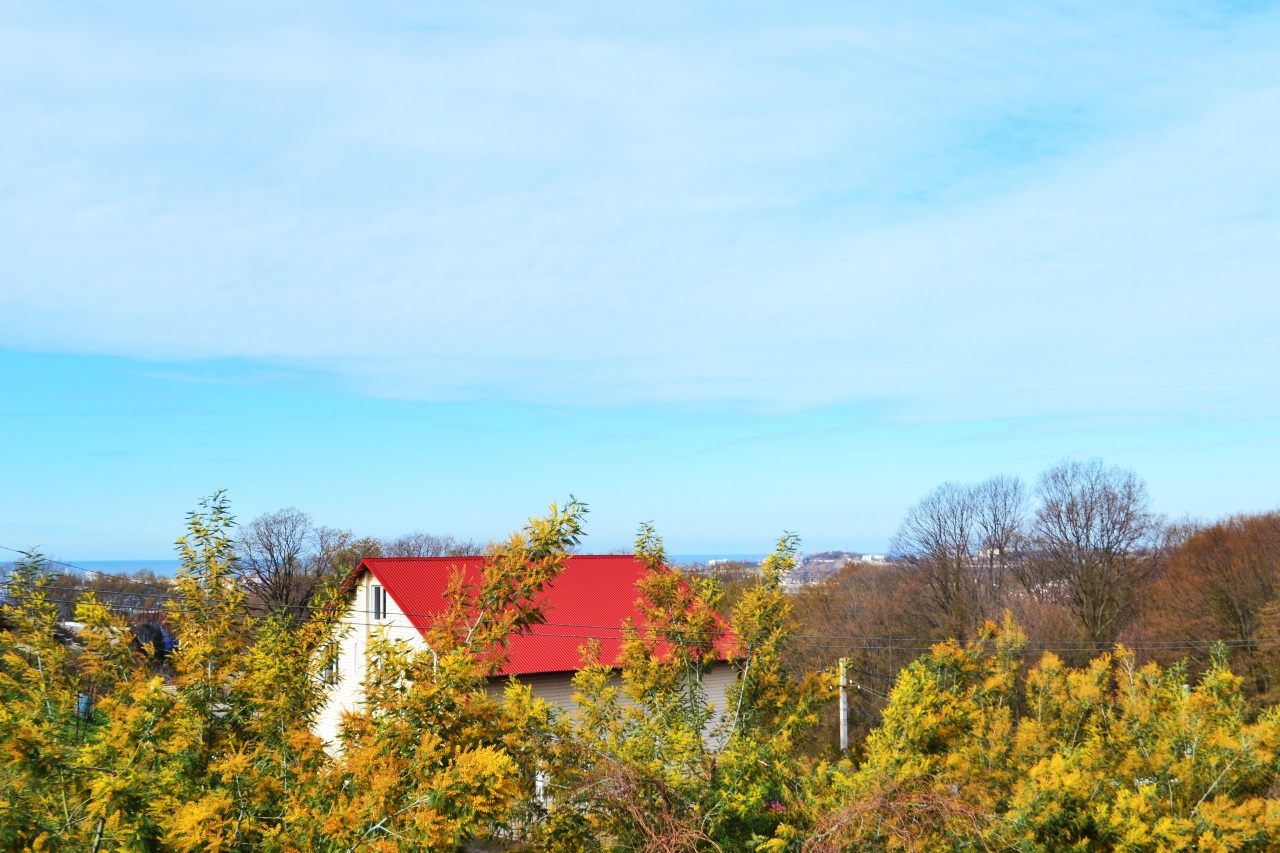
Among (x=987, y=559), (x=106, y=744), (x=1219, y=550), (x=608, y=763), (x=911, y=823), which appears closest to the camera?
(x=106, y=744)

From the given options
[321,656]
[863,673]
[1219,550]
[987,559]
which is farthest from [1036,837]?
[987,559]

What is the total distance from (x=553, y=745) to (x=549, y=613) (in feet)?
51.0

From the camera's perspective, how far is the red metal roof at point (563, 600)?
920 inches

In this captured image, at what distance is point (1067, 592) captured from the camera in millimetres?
41906

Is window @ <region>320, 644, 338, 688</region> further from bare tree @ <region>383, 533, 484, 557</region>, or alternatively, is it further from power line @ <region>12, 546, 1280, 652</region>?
bare tree @ <region>383, 533, 484, 557</region>

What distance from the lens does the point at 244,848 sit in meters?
5.35

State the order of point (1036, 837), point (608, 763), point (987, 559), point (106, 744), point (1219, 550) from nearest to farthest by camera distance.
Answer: point (106, 744) → point (608, 763) → point (1036, 837) → point (1219, 550) → point (987, 559)

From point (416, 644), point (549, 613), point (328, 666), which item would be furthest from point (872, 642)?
point (328, 666)

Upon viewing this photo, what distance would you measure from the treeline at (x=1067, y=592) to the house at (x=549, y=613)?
6002 millimetres

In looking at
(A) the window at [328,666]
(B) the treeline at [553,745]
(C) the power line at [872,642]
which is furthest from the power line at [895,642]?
(A) the window at [328,666]

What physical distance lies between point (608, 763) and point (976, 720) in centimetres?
471

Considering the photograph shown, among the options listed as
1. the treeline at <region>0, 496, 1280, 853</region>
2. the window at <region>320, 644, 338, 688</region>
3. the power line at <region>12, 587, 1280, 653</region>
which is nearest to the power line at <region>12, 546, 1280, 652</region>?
the power line at <region>12, 587, 1280, 653</region>

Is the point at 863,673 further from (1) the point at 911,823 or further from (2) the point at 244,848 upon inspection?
(2) the point at 244,848

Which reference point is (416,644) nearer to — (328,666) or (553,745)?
(553,745)
